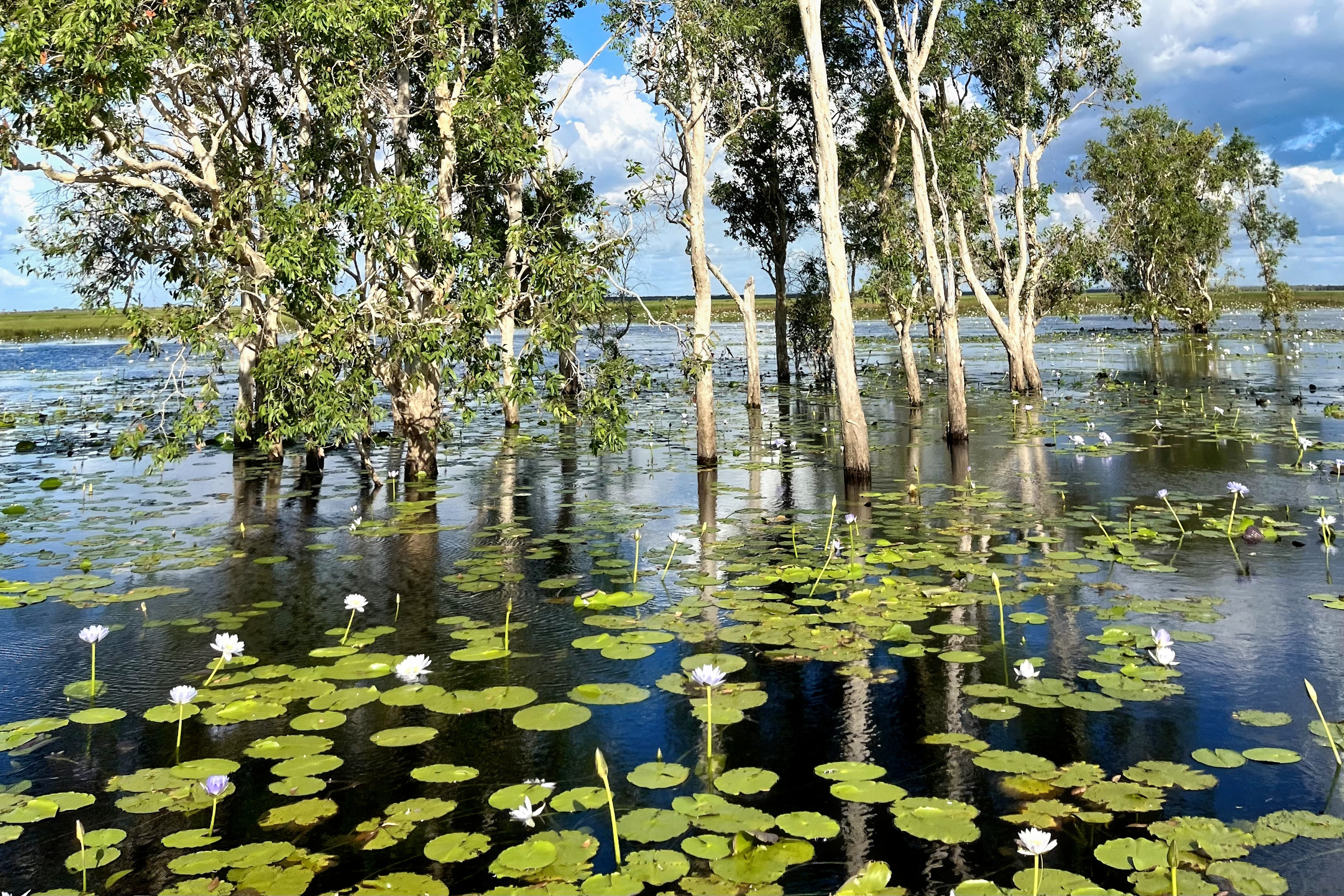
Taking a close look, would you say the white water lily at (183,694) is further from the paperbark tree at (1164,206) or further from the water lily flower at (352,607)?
the paperbark tree at (1164,206)

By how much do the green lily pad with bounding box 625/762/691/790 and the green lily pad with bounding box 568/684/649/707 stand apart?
2.88ft

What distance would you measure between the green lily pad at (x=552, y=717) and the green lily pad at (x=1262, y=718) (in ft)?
11.0

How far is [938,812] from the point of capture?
3973 millimetres

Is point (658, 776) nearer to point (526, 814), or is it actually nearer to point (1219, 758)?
point (526, 814)

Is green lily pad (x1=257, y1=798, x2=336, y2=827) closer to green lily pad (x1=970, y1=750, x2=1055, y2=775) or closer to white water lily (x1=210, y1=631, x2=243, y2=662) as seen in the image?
white water lily (x1=210, y1=631, x2=243, y2=662)

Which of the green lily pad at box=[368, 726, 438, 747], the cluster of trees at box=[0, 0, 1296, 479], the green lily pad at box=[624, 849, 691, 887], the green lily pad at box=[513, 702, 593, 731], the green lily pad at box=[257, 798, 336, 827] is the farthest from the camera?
the cluster of trees at box=[0, 0, 1296, 479]

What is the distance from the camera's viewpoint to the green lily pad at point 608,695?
17.8 feet

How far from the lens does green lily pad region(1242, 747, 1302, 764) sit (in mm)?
4469

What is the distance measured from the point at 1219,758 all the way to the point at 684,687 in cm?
270

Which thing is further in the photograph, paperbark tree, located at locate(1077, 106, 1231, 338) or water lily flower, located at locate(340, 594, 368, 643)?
paperbark tree, located at locate(1077, 106, 1231, 338)

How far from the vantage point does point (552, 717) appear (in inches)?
203

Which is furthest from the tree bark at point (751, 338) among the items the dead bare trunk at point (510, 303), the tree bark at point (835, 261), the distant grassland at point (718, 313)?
the tree bark at point (835, 261)

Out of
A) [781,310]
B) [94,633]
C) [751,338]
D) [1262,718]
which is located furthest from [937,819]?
[781,310]

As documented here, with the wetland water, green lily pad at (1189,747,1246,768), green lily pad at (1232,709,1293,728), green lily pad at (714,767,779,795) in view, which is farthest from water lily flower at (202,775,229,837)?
green lily pad at (1232,709,1293,728)
